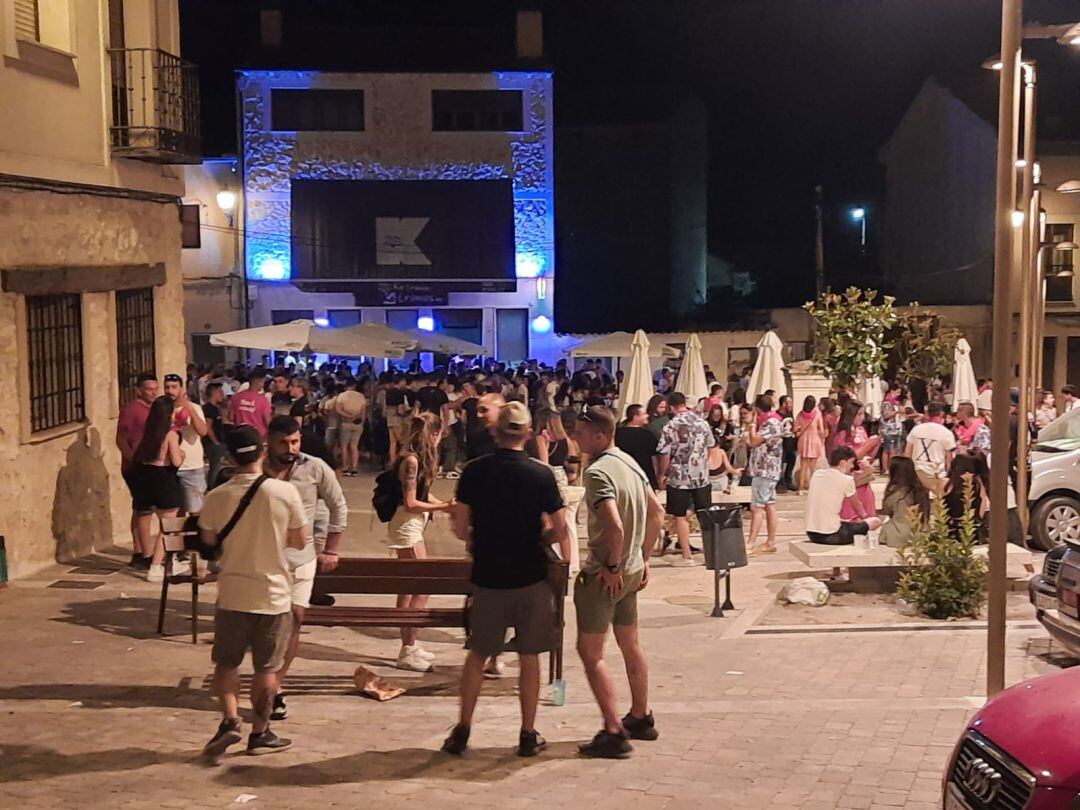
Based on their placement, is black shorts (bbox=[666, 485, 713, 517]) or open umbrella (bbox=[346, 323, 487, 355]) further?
open umbrella (bbox=[346, 323, 487, 355])

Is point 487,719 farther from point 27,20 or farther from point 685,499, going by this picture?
point 27,20

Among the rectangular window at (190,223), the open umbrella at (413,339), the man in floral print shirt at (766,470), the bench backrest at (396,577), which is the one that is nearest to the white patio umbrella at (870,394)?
the man in floral print shirt at (766,470)

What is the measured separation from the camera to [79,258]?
41.3 ft

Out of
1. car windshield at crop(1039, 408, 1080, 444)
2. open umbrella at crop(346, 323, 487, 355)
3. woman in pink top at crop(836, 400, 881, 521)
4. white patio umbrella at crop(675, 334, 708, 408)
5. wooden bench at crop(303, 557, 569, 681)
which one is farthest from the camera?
open umbrella at crop(346, 323, 487, 355)

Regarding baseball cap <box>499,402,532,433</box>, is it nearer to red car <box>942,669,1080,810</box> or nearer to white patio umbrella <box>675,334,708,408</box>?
red car <box>942,669,1080,810</box>

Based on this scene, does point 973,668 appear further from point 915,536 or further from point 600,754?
point 600,754

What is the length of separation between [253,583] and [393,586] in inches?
69.6

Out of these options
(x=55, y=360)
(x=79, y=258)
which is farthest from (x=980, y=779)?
(x=79, y=258)

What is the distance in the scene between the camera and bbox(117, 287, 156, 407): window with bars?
14.0 meters

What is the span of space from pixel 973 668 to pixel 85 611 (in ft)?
22.5

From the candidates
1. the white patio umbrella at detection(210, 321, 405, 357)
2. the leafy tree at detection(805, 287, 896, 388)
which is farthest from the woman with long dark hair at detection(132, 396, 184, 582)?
the leafy tree at detection(805, 287, 896, 388)

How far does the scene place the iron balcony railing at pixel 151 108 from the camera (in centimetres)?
1346

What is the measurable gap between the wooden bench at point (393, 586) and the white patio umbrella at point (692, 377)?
457 inches

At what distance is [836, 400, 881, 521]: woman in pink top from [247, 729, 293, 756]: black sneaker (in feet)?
24.0
